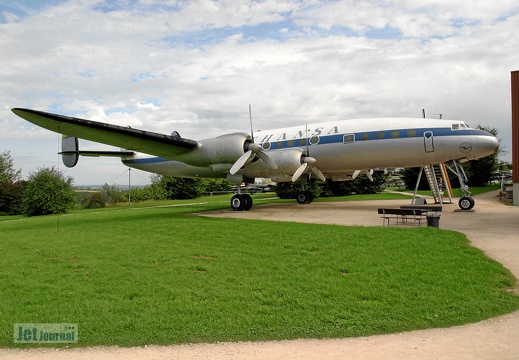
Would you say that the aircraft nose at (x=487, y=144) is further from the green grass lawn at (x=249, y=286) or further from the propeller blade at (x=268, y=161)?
Answer: the propeller blade at (x=268, y=161)

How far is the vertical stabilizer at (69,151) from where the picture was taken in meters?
19.6

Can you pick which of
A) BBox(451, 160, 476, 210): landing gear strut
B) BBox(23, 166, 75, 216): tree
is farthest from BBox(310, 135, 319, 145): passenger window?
BBox(23, 166, 75, 216): tree

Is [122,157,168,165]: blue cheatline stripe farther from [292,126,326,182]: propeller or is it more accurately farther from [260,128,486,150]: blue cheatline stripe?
[292,126,326,182]: propeller

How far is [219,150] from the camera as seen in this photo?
1967cm

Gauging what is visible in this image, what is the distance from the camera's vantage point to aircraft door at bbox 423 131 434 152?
61.0 feet

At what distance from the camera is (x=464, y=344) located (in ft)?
15.8

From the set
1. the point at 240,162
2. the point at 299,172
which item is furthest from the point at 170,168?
the point at 299,172

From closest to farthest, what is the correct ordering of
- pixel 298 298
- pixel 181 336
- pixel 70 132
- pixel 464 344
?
1. pixel 464 344
2. pixel 181 336
3. pixel 298 298
4. pixel 70 132

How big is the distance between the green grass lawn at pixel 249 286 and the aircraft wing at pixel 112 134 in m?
5.92

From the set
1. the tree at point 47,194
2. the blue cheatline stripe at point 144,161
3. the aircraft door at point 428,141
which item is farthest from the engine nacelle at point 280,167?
the tree at point 47,194

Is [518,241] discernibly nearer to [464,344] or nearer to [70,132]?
[464,344]

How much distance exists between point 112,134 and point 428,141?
14.4m

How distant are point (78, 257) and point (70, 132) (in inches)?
378

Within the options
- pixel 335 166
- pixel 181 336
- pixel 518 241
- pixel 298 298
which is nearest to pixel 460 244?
pixel 518 241
